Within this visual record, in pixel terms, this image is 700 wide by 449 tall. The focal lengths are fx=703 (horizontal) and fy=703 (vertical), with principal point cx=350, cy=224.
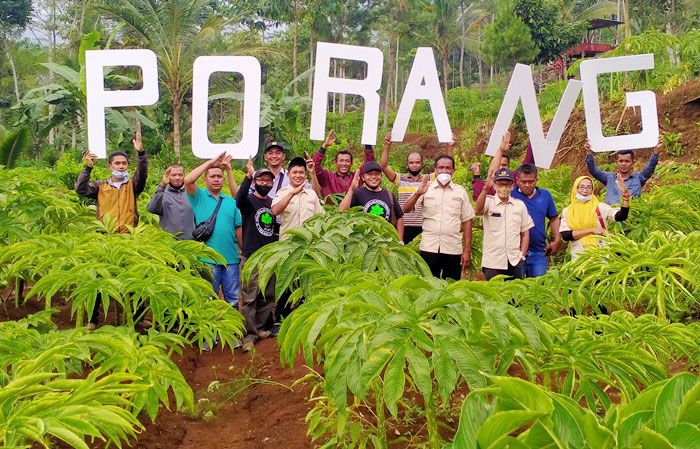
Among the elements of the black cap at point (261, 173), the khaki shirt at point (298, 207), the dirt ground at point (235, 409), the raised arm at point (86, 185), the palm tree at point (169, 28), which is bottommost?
the dirt ground at point (235, 409)

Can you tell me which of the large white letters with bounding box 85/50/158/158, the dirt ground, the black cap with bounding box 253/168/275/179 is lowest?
the dirt ground

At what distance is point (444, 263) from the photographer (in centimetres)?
561

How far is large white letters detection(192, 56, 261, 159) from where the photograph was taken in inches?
250

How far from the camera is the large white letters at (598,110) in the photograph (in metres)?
6.84

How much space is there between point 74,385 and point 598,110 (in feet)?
20.1

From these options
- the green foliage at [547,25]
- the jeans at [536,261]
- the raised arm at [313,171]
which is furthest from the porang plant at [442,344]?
the green foliage at [547,25]

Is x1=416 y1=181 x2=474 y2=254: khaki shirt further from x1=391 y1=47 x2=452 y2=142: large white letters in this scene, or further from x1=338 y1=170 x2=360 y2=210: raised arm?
x1=391 y1=47 x2=452 y2=142: large white letters

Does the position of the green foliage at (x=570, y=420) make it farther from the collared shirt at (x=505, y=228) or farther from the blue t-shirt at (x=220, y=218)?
the blue t-shirt at (x=220, y=218)

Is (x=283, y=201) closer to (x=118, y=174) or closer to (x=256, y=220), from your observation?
(x=256, y=220)

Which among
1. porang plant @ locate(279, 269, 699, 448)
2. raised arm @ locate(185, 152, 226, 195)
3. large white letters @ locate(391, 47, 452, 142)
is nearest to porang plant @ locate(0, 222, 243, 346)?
porang plant @ locate(279, 269, 699, 448)

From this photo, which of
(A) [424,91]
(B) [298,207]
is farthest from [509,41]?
(B) [298,207]

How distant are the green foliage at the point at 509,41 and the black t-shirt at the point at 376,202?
64.7 ft

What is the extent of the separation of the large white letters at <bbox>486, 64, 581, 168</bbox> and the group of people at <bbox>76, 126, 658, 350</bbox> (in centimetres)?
88

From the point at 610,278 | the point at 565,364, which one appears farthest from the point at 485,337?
the point at 610,278
